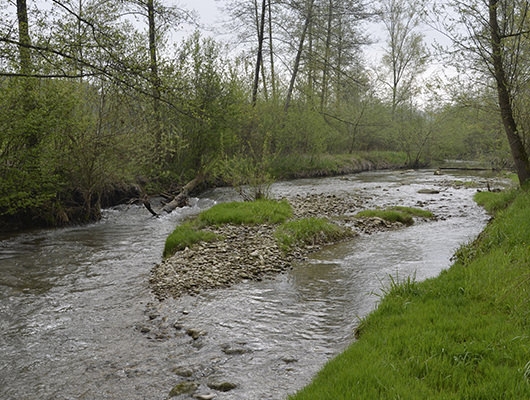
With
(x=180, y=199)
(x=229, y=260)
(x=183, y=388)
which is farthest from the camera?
(x=180, y=199)

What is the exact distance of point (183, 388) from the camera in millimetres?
4516

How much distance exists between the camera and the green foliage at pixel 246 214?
12.2 m

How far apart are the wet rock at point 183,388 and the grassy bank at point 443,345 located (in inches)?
49.3

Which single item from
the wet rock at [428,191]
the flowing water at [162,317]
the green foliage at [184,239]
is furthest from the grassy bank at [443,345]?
the wet rock at [428,191]

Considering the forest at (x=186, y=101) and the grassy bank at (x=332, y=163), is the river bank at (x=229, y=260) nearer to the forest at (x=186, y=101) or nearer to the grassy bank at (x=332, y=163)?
the forest at (x=186, y=101)

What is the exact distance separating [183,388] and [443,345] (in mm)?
2802

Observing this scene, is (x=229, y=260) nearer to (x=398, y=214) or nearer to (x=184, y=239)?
(x=184, y=239)

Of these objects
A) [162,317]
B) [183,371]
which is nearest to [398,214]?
[162,317]

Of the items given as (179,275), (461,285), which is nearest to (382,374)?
(461,285)

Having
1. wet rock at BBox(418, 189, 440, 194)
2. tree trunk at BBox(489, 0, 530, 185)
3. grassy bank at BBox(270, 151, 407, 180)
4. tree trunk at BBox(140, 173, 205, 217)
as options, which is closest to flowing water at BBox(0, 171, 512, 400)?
tree trunk at BBox(140, 173, 205, 217)

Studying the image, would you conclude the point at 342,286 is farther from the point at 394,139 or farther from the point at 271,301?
the point at 394,139

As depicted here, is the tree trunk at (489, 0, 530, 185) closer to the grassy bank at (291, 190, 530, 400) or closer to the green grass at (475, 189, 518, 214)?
the green grass at (475, 189, 518, 214)

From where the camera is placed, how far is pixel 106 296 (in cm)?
745

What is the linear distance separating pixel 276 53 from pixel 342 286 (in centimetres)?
2188
